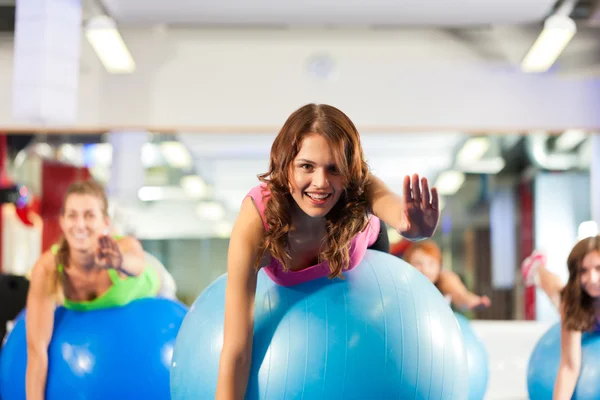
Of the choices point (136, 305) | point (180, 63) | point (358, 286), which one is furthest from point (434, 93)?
point (358, 286)

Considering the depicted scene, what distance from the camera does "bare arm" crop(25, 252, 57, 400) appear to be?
321 cm

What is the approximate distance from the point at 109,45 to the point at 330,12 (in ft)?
6.11

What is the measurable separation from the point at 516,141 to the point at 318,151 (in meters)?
4.90

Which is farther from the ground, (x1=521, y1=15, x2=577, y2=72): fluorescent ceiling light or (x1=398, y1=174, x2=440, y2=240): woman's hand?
(x1=521, y1=15, x2=577, y2=72): fluorescent ceiling light

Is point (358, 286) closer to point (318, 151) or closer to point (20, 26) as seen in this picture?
point (318, 151)

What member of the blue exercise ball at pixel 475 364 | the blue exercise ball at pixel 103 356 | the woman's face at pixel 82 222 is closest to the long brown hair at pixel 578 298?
the blue exercise ball at pixel 475 364

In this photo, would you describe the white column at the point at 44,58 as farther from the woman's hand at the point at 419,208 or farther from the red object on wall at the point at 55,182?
the woman's hand at the point at 419,208

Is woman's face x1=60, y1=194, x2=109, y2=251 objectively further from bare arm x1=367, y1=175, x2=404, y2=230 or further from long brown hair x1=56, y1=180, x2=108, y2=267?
bare arm x1=367, y1=175, x2=404, y2=230

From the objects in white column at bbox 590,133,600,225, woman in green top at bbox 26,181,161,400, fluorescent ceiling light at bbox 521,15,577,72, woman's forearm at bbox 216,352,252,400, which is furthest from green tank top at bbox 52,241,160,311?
white column at bbox 590,133,600,225

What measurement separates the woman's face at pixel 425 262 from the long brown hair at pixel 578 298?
141cm

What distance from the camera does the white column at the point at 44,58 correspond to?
521 centimetres

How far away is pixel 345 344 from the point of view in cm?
204

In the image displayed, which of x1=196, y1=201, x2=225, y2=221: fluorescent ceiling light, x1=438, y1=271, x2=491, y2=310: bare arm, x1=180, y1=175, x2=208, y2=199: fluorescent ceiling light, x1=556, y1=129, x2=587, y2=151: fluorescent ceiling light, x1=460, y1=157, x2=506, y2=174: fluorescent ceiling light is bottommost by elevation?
x1=438, y1=271, x2=491, y2=310: bare arm

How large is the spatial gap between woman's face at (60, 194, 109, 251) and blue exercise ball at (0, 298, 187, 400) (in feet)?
1.07
